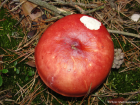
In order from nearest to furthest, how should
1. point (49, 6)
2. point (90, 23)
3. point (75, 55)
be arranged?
1. point (75, 55)
2. point (90, 23)
3. point (49, 6)

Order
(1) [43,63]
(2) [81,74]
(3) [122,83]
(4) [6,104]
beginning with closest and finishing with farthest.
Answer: (2) [81,74]
(1) [43,63]
(4) [6,104]
(3) [122,83]

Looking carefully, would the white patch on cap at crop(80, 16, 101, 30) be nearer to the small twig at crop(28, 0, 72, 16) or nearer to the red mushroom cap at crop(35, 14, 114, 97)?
the red mushroom cap at crop(35, 14, 114, 97)

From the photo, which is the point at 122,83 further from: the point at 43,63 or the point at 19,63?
the point at 19,63

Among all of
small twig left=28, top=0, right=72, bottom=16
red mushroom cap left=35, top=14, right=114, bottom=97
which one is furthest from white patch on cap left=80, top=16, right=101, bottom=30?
small twig left=28, top=0, right=72, bottom=16

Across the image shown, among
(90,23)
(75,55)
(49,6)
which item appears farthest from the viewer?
(49,6)

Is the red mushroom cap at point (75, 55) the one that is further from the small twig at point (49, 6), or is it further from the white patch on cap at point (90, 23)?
the small twig at point (49, 6)

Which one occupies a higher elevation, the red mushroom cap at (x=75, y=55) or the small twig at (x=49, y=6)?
the small twig at (x=49, y=6)

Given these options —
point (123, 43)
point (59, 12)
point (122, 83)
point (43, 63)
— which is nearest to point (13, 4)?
point (59, 12)

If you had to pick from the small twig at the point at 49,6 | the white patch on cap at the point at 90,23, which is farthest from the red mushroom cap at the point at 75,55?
the small twig at the point at 49,6

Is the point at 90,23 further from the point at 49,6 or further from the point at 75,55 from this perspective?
the point at 49,6

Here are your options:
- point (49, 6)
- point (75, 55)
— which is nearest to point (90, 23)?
point (75, 55)

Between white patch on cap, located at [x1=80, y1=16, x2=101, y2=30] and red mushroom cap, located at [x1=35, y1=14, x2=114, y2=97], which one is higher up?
white patch on cap, located at [x1=80, y1=16, x2=101, y2=30]
